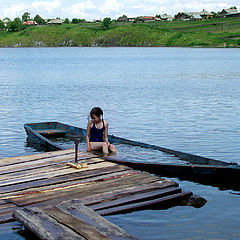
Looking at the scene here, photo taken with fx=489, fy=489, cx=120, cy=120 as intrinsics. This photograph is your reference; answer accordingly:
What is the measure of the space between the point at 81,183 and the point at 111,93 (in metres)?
28.0

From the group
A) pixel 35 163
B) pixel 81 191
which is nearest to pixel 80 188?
pixel 81 191

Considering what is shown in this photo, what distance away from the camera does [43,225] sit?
838 centimetres

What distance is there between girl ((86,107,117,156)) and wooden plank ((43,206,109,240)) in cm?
554

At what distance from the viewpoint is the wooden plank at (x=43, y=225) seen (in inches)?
312

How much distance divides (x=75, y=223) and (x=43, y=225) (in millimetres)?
549

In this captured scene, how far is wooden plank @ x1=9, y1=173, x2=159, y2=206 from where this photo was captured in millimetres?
9914

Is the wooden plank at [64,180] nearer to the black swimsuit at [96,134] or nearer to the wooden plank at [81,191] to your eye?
the wooden plank at [81,191]

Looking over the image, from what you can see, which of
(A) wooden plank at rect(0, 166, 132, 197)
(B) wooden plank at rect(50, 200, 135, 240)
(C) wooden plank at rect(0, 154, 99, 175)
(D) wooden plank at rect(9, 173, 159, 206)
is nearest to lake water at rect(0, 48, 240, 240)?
(D) wooden plank at rect(9, 173, 159, 206)

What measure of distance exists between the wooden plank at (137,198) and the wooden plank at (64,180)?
1.26 meters

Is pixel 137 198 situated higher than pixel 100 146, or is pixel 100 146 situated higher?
pixel 100 146

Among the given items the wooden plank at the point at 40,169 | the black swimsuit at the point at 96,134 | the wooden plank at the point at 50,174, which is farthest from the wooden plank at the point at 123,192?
the black swimsuit at the point at 96,134

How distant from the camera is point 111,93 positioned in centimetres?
3875

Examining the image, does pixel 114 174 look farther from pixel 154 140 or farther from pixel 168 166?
pixel 154 140

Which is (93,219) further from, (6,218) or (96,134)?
(96,134)
